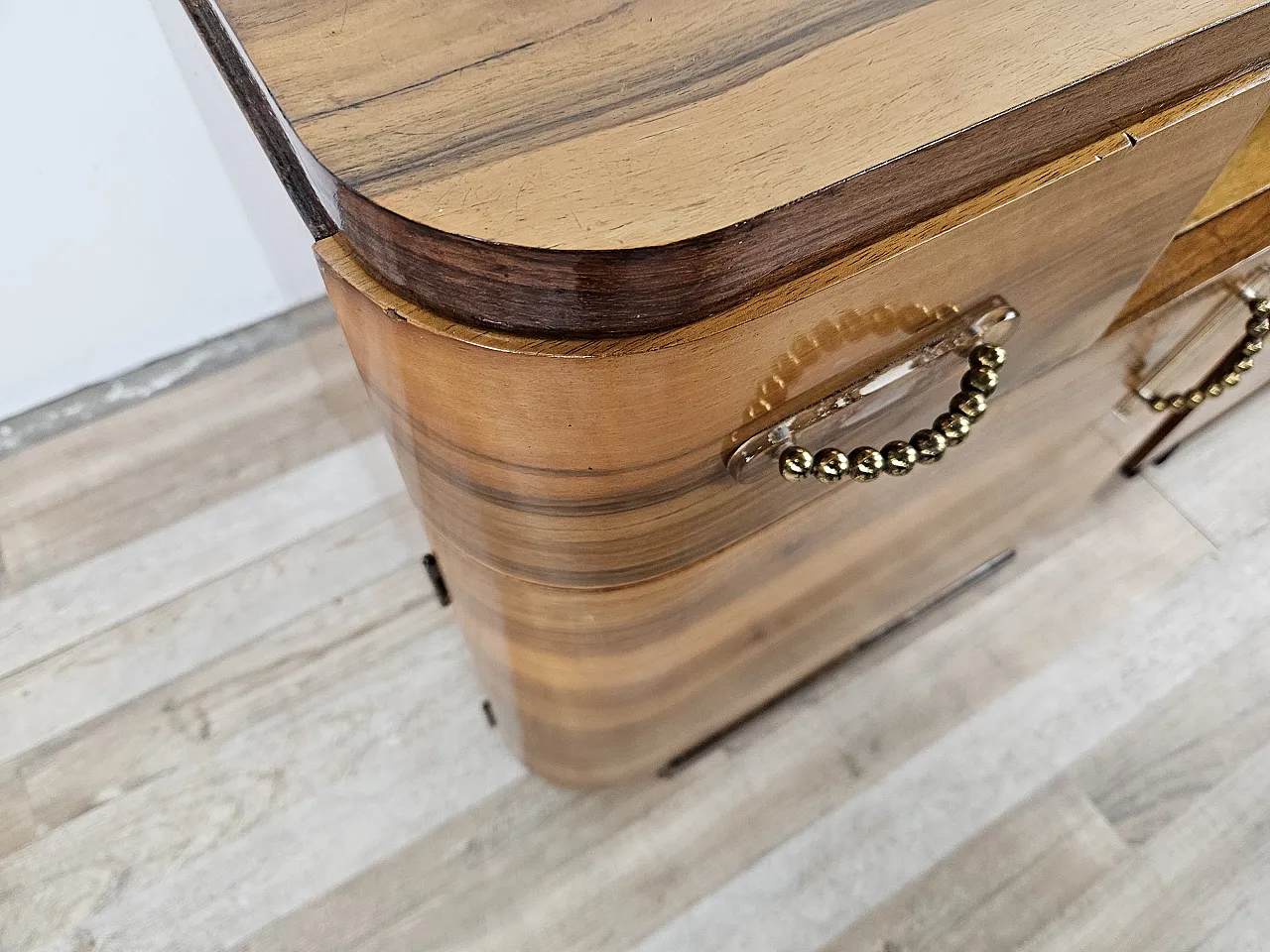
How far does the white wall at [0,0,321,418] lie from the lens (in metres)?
0.65

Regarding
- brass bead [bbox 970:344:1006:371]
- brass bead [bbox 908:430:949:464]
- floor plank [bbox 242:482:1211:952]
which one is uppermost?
brass bead [bbox 970:344:1006:371]

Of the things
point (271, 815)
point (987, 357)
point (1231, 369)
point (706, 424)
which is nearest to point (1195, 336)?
point (1231, 369)

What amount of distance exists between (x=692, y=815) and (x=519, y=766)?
0.15 meters

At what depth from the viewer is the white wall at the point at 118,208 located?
65 cm

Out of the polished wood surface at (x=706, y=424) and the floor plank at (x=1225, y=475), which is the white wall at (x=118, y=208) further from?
the floor plank at (x=1225, y=475)

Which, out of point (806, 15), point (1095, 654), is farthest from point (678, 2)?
point (1095, 654)

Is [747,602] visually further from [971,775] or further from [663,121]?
[971,775]

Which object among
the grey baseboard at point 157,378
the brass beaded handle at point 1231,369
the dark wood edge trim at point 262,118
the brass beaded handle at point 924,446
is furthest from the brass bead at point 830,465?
the grey baseboard at point 157,378

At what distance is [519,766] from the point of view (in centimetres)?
75

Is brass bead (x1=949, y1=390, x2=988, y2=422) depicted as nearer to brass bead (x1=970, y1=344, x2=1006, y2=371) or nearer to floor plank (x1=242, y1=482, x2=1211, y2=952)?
brass bead (x1=970, y1=344, x2=1006, y2=371)

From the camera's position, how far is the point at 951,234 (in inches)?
9.2

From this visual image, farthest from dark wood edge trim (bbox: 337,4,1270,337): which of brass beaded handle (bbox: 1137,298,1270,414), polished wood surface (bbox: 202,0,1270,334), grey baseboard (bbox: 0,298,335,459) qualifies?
grey baseboard (bbox: 0,298,335,459)

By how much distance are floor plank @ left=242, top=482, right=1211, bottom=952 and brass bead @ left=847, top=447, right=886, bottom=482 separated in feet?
1.75

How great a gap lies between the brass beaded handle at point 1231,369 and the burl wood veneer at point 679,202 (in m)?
0.17
